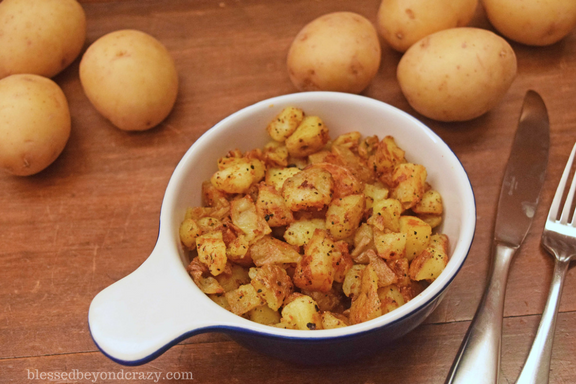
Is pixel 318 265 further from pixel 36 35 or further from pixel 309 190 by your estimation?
pixel 36 35

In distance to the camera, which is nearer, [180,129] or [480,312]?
[480,312]

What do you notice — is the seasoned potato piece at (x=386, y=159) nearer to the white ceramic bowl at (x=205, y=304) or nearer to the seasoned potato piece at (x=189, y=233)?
the white ceramic bowl at (x=205, y=304)

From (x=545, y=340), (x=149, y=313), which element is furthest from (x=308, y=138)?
(x=545, y=340)

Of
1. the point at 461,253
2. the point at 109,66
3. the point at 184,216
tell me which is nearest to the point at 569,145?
the point at 461,253

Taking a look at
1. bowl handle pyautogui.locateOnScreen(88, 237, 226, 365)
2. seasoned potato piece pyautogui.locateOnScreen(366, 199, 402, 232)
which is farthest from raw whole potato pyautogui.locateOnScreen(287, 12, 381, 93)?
bowl handle pyautogui.locateOnScreen(88, 237, 226, 365)

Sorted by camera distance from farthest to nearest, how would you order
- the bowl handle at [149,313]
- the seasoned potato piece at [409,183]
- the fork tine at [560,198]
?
the fork tine at [560,198] → the seasoned potato piece at [409,183] → the bowl handle at [149,313]

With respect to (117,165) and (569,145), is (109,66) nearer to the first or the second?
(117,165)

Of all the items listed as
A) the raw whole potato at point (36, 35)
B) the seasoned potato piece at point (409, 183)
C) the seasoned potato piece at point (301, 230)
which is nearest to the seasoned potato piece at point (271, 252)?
the seasoned potato piece at point (301, 230)
